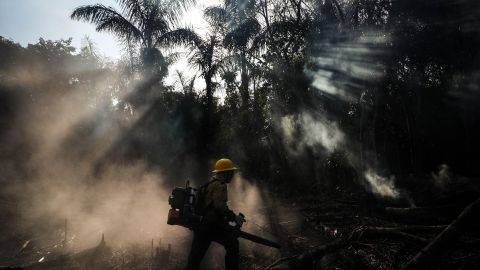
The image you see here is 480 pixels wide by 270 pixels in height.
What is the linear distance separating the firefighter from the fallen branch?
2.70 m

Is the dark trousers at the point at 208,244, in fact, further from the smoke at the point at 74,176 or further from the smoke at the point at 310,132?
the smoke at the point at 310,132

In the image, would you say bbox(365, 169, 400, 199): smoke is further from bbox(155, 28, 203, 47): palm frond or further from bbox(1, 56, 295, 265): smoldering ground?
bbox(155, 28, 203, 47): palm frond

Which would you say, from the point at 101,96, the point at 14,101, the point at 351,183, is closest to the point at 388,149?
the point at 351,183

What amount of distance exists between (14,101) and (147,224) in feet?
46.8

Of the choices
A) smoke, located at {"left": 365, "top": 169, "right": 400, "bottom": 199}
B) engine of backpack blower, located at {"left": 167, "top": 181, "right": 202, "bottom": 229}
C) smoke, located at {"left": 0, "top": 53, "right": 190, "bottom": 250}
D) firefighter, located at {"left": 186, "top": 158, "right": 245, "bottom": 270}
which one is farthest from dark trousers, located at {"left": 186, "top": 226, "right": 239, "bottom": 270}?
smoke, located at {"left": 365, "top": 169, "right": 400, "bottom": 199}

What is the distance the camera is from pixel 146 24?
55.3 ft

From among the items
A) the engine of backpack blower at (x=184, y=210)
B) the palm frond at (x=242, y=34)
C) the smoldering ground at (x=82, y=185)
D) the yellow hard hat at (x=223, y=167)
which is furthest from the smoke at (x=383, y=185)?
the palm frond at (x=242, y=34)

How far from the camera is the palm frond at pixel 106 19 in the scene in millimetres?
15914

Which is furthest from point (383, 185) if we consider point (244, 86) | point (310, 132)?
point (244, 86)

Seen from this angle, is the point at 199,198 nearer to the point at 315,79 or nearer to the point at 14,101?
the point at 315,79

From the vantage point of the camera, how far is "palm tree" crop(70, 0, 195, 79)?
16.2m

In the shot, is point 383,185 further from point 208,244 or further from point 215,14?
point 215,14

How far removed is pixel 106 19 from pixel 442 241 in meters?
16.5

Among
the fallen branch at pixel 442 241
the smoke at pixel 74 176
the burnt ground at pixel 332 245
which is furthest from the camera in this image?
the smoke at pixel 74 176
